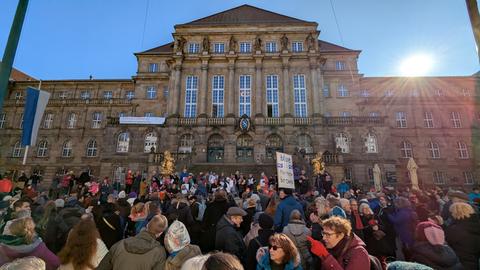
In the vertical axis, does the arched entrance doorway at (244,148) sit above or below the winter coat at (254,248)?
above

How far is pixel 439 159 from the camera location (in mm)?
36562

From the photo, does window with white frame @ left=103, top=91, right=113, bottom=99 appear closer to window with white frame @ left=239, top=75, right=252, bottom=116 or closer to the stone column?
the stone column

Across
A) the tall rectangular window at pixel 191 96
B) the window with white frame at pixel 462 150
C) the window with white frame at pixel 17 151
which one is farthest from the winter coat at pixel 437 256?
the window with white frame at pixel 17 151

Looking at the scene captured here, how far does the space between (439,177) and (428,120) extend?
816 cm

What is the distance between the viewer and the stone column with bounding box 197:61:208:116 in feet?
109

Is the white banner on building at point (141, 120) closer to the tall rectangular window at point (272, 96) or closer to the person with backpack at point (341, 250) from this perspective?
the tall rectangular window at point (272, 96)

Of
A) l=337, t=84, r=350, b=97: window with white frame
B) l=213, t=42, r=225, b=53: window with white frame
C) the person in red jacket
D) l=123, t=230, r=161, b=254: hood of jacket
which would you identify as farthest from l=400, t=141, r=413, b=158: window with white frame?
l=123, t=230, r=161, b=254: hood of jacket

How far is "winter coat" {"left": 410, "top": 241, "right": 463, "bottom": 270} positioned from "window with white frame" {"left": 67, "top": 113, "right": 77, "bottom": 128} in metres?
44.3

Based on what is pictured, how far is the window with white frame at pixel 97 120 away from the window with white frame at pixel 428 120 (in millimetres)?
46519

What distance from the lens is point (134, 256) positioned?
318 cm

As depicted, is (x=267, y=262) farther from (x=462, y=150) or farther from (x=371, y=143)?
(x=462, y=150)

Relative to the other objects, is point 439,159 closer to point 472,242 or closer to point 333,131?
→ point 333,131

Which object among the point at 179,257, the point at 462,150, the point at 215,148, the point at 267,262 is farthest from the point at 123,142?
the point at 462,150

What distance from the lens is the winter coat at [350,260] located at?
292 centimetres
